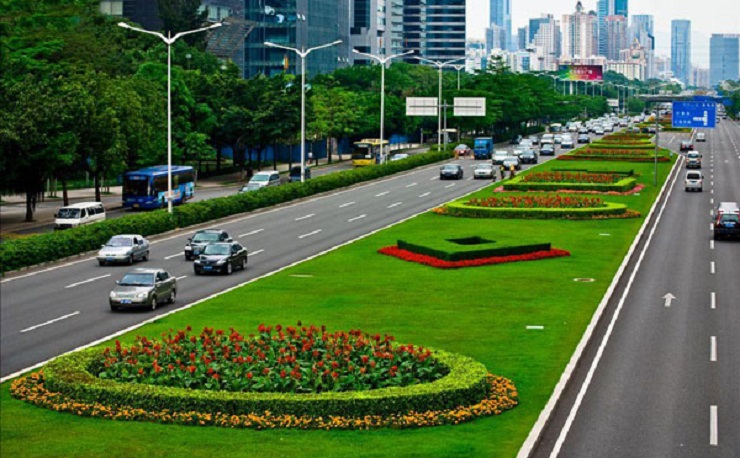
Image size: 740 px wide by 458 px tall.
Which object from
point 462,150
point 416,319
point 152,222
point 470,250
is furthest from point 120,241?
point 462,150

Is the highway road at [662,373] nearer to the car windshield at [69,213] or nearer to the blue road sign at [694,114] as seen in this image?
the car windshield at [69,213]

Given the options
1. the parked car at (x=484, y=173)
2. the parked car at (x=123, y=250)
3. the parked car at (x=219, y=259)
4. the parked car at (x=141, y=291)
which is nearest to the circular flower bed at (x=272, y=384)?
the parked car at (x=141, y=291)

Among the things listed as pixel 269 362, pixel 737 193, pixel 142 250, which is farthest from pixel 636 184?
pixel 269 362

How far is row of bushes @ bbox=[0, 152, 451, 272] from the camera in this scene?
56562 mm

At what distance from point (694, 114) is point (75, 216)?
81.0 metres

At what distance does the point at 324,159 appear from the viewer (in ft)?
524

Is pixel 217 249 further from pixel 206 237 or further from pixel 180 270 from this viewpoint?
pixel 206 237

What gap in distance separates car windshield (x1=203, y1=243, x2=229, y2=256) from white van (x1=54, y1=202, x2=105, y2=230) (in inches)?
626

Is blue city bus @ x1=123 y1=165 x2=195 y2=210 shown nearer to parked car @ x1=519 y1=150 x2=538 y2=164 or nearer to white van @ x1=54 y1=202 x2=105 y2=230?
white van @ x1=54 y1=202 x2=105 y2=230

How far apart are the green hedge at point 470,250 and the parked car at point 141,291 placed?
622 inches

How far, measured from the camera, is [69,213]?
72.1m

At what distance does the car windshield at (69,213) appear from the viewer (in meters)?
71.8

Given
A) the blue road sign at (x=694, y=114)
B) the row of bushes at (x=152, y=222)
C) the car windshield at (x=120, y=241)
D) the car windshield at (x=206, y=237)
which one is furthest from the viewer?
the blue road sign at (x=694, y=114)

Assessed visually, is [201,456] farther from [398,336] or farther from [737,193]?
[737,193]
